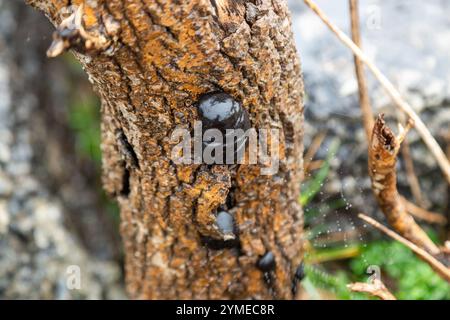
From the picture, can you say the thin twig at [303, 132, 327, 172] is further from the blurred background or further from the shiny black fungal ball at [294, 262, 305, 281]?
the shiny black fungal ball at [294, 262, 305, 281]

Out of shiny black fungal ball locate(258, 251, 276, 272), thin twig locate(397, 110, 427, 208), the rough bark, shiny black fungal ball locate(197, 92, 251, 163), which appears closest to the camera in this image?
shiny black fungal ball locate(197, 92, 251, 163)

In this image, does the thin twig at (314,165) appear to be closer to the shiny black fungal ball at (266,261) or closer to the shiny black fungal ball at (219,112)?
the shiny black fungal ball at (266,261)

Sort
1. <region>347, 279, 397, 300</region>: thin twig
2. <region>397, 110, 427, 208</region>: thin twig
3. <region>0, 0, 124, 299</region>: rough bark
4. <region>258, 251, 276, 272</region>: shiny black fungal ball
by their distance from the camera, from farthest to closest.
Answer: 1. <region>397, 110, 427, 208</region>: thin twig
2. <region>0, 0, 124, 299</region>: rough bark
3. <region>258, 251, 276, 272</region>: shiny black fungal ball
4. <region>347, 279, 397, 300</region>: thin twig

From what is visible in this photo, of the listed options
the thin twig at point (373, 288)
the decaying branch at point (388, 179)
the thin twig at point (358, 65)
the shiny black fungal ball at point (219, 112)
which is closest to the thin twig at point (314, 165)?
the thin twig at point (358, 65)

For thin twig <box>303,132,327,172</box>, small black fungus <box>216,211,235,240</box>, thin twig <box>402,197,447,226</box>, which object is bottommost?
small black fungus <box>216,211,235,240</box>

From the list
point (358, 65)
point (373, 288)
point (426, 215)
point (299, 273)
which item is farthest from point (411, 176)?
point (373, 288)

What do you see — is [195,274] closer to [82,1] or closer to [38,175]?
[82,1]

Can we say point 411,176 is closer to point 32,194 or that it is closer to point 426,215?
point 426,215

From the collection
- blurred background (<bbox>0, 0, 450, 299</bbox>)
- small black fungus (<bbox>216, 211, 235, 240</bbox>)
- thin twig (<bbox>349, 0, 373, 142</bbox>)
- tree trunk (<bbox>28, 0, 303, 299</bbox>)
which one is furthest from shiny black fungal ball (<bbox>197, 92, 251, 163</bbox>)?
blurred background (<bbox>0, 0, 450, 299</bbox>)
